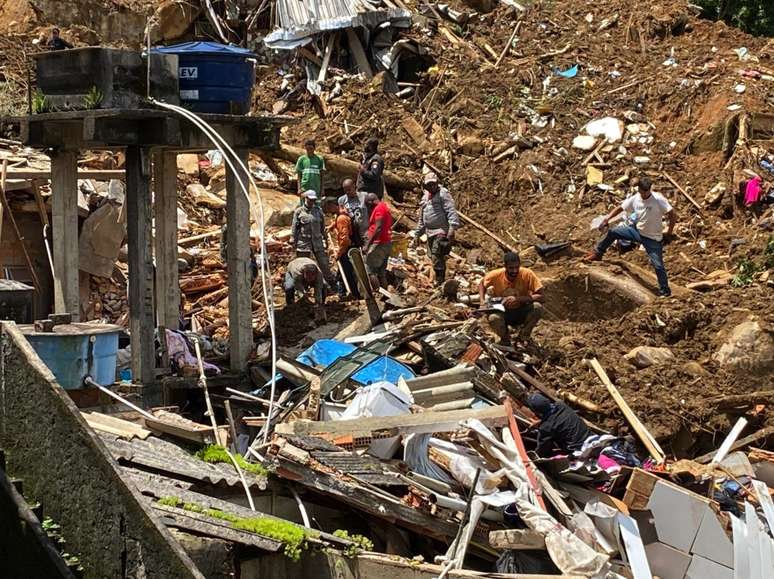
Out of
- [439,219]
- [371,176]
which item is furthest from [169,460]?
[371,176]

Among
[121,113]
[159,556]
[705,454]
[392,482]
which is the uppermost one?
[121,113]

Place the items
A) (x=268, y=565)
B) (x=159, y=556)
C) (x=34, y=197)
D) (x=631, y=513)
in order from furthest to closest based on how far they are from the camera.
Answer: (x=34, y=197) < (x=631, y=513) < (x=268, y=565) < (x=159, y=556)

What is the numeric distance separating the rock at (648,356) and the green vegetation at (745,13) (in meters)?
13.2

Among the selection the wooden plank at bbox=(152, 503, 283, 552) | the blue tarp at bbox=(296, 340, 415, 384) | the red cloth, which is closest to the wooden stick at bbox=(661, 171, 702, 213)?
the red cloth

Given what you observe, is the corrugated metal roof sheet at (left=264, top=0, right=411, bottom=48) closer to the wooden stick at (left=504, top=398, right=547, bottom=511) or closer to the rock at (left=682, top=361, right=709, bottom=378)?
the rock at (left=682, top=361, right=709, bottom=378)

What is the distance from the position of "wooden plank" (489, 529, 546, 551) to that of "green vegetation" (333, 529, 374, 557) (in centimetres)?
114

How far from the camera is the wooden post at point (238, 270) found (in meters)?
15.1

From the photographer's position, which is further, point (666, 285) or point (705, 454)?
point (666, 285)

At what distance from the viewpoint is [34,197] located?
16.7 meters

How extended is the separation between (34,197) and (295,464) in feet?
22.4

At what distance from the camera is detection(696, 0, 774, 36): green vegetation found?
26875 millimetres

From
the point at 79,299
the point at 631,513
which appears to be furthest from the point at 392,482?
the point at 79,299

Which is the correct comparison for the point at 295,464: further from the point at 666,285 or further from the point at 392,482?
the point at 666,285

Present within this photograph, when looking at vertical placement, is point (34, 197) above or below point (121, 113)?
below
